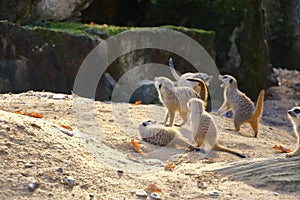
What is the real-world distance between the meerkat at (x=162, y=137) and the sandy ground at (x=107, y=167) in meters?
0.10

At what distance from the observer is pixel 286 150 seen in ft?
19.4

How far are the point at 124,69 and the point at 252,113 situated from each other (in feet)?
8.50

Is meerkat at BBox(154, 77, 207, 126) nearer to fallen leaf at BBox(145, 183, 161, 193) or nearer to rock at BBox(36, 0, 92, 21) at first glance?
fallen leaf at BBox(145, 183, 161, 193)

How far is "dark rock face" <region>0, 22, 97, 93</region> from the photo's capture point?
798 cm

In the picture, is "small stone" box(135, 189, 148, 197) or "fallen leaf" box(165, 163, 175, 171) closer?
"small stone" box(135, 189, 148, 197)

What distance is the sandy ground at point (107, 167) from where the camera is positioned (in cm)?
372

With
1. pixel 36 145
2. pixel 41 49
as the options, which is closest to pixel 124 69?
pixel 41 49

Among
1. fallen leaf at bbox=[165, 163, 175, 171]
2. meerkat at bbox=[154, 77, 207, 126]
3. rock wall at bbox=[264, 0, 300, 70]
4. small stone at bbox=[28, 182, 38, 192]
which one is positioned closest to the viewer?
small stone at bbox=[28, 182, 38, 192]

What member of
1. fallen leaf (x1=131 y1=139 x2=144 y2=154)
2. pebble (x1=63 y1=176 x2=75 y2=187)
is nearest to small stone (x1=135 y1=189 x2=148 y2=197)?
pebble (x1=63 y1=176 x2=75 y2=187)

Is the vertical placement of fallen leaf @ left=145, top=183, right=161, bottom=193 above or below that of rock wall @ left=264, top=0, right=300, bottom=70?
below

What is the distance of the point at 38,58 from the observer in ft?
26.8

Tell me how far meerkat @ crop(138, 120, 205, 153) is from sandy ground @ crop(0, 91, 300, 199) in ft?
0.34

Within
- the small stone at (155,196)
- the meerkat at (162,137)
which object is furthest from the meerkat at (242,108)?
the small stone at (155,196)

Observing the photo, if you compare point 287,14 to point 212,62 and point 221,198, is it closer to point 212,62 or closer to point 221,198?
point 212,62
